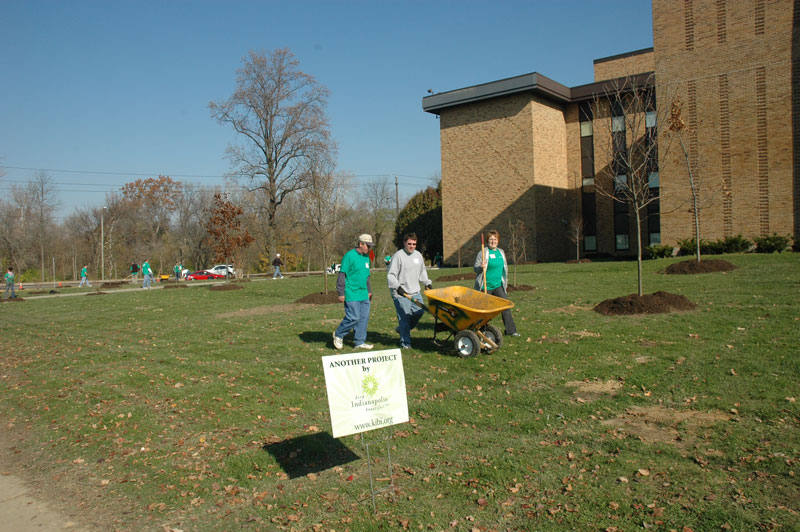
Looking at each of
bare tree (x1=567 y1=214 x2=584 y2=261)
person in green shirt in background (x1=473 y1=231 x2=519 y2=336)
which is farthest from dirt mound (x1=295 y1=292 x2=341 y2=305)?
bare tree (x1=567 y1=214 x2=584 y2=261)

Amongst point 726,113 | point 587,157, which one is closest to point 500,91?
point 587,157

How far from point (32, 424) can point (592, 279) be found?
1664cm

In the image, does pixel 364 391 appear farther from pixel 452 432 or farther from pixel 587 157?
pixel 587 157

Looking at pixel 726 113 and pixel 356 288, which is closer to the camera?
pixel 356 288

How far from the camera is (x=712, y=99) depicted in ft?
85.0

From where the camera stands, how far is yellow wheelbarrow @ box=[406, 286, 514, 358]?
26.6 feet

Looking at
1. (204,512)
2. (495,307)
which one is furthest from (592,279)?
(204,512)

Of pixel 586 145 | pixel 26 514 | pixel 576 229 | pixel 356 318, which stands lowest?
pixel 26 514

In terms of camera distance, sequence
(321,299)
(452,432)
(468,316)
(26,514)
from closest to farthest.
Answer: (26,514)
(452,432)
(468,316)
(321,299)

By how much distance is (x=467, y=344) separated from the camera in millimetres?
8477

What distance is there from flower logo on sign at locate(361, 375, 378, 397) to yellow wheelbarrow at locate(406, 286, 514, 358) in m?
3.56

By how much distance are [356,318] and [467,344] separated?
6.25 feet

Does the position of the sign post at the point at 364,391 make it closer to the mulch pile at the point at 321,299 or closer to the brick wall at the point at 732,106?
the mulch pile at the point at 321,299

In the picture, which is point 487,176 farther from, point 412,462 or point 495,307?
point 412,462
